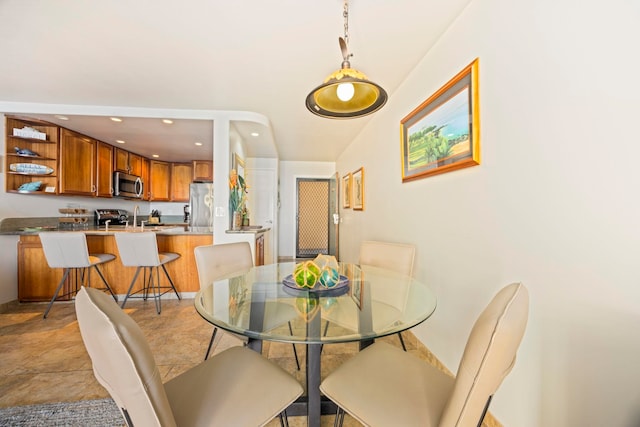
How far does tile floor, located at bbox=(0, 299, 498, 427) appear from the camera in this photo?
1.55m

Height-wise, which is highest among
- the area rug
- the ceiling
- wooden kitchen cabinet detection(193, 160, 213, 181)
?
the ceiling

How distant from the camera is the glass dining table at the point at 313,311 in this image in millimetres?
914


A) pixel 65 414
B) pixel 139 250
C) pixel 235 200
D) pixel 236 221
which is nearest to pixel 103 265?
pixel 139 250

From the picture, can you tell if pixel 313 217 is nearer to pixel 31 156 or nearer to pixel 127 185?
pixel 127 185

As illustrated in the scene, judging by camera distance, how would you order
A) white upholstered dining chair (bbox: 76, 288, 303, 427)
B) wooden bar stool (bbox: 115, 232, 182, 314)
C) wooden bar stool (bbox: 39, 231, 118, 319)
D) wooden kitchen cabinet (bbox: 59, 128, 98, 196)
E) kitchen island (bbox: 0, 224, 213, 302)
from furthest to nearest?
wooden kitchen cabinet (bbox: 59, 128, 98, 196) → kitchen island (bbox: 0, 224, 213, 302) → wooden bar stool (bbox: 115, 232, 182, 314) → wooden bar stool (bbox: 39, 231, 118, 319) → white upholstered dining chair (bbox: 76, 288, 303, 427)

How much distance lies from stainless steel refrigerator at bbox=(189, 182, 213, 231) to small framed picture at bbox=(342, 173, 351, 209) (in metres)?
2.29

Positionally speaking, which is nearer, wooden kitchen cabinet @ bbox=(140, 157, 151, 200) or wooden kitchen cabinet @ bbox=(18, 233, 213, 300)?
wooden kitchen cabinet @ bbox=(18, 233, 213, 300)

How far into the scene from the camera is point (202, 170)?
4.94 m

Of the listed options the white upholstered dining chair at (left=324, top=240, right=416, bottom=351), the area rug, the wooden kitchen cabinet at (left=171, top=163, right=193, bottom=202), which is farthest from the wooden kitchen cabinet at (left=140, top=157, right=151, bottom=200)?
the white upholstered dining chair at (left=324, top=240, right=416, bottom=351)

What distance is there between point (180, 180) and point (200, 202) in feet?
5.10

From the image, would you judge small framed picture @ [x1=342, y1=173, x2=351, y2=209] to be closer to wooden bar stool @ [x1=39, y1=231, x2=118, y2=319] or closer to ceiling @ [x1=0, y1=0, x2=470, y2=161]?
ceiling @ [x1=0, y1=0, x2=470, y2=161]

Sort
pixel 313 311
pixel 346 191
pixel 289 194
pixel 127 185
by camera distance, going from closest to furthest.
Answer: pixel 313 311, pixel 127 185, pixel 346 191, pixel 289 194

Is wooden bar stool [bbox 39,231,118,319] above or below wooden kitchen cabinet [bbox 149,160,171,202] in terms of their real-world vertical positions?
below

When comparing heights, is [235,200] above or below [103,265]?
above
